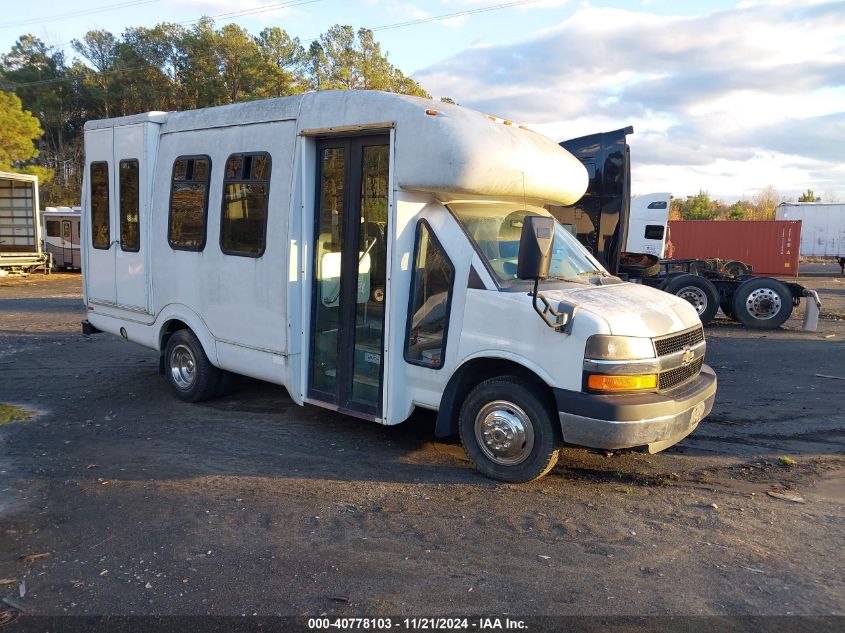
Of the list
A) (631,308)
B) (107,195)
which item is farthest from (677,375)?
(107,195)

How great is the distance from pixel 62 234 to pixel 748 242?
29.4 m

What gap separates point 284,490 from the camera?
16.9ft

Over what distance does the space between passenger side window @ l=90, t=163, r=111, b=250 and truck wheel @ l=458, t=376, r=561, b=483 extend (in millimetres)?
5468

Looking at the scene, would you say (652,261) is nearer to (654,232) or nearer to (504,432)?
(654,232)

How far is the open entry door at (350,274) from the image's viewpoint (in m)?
5.77

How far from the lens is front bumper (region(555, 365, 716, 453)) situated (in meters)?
4.64

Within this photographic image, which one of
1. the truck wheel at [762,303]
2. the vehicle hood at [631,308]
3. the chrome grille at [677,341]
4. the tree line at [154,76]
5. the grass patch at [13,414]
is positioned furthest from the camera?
the tree line at [154,76]

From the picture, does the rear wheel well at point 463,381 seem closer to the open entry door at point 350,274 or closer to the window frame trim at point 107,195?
the open entry door at point 350,274

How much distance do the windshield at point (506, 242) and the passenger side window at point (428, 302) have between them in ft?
1.03

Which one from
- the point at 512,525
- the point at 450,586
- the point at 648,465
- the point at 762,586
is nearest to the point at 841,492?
the point at 648,465

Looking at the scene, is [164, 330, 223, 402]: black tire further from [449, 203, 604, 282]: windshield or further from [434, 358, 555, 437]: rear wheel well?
[449, 203, 604, 282]: windshield

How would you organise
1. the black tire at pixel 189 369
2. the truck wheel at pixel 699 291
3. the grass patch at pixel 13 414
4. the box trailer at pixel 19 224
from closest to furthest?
the grass patch at pixel 13 414 < the black tire at pixel 189 369 < the truck wheel at pixel 699 291 < the box trailer at pixel 19 224

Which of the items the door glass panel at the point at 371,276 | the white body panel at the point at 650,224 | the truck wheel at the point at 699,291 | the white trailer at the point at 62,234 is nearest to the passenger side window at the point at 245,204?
the door glass panel at the point at 371,276

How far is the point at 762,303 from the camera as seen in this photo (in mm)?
13578
